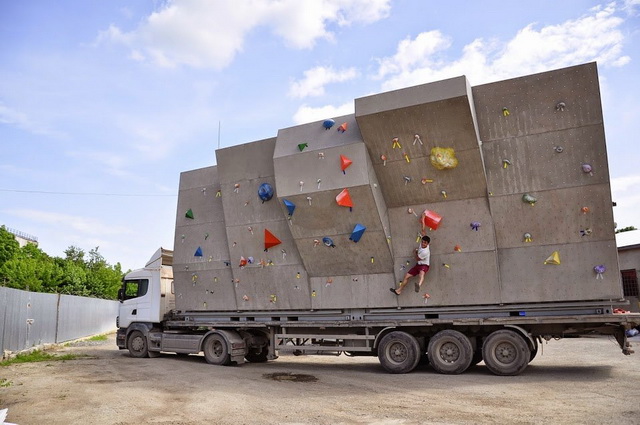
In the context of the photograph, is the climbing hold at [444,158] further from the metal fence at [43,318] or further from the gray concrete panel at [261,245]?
the metal fence at [43,318]

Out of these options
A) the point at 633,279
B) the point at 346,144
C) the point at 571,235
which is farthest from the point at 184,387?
the point at 633,279

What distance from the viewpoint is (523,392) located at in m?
9.73

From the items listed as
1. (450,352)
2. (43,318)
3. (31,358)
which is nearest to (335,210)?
(450,352)

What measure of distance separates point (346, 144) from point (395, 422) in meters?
7.09

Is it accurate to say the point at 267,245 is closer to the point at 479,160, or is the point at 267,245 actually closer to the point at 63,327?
the point at 479,160

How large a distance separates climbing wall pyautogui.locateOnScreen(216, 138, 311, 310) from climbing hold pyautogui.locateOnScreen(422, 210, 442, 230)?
3.88 m

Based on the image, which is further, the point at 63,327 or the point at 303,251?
the point at 63,327

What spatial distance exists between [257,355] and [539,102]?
11.7m

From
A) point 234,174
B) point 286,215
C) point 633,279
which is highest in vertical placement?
point 234,174

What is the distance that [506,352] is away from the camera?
11789mm

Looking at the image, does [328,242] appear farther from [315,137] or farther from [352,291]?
[315,137]

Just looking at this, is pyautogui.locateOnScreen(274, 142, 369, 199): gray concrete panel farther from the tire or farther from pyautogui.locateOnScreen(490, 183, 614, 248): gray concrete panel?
the tire

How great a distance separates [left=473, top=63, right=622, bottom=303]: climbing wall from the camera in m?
10.9

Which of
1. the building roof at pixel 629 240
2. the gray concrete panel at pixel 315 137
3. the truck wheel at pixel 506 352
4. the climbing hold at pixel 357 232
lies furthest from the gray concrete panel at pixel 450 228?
the building roof at pixel 629 240
